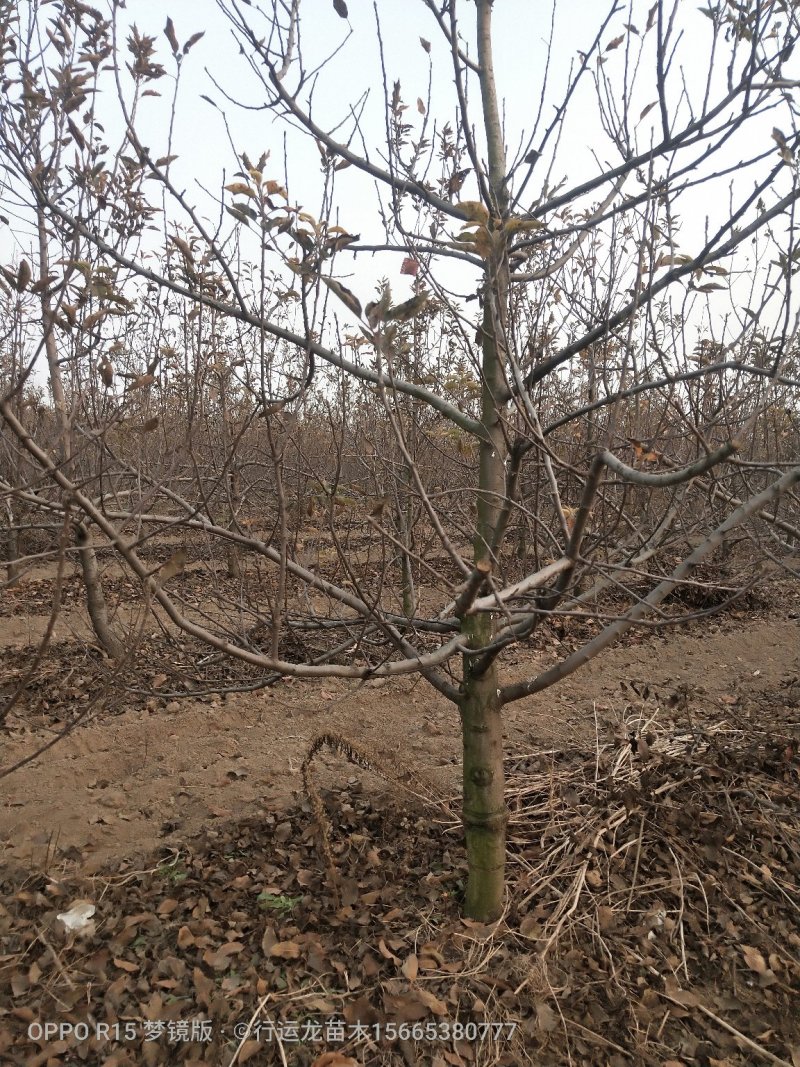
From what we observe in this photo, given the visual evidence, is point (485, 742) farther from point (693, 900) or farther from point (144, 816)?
point (144, 816)

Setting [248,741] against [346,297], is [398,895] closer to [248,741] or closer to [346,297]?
[248,741]

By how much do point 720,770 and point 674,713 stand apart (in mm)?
793

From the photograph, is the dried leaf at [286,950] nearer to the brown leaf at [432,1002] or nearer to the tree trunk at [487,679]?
the brown leaf at [432,1002]

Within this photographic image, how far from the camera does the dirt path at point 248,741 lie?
2.86 meters

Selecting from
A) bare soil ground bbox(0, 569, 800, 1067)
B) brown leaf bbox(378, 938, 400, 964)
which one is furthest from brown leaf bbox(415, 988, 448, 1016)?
brown leaf bbox(378, 938, 400, 964)

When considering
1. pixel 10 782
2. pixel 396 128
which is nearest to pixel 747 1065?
pixel 396 128

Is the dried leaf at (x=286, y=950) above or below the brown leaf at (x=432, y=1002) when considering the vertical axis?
above

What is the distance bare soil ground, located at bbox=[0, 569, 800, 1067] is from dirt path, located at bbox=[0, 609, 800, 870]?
2cm

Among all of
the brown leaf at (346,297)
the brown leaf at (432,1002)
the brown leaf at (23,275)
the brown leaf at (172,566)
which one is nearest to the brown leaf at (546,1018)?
the brown leaf at (432,1002)

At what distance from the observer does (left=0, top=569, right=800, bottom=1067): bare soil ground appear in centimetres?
187

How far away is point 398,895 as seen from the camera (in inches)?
92.7

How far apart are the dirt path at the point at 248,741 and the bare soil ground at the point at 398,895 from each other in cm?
2

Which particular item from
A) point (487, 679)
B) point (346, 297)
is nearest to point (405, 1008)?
point (487, 679)

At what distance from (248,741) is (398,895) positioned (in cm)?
160
